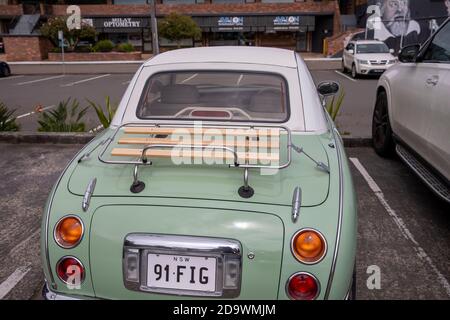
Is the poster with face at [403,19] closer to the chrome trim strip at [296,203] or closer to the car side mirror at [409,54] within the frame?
the car side mirror at [409,54]

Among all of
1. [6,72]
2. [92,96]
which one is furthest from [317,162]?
[6,72]

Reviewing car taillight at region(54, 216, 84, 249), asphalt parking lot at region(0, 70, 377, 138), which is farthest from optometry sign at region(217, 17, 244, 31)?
car taillight at region(54, 216, 84, 249)

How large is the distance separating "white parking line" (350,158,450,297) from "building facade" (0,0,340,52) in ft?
104

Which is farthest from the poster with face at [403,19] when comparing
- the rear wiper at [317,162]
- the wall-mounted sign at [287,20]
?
the rear wiper at [317,162]

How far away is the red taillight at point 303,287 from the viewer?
1.90m

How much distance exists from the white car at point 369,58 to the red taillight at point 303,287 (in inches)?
618

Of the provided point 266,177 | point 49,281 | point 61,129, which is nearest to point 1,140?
point 61,129

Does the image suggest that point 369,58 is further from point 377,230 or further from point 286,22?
point 286,22

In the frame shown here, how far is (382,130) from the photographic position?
5.57m

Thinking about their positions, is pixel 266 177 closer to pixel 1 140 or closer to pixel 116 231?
pixel 116 231

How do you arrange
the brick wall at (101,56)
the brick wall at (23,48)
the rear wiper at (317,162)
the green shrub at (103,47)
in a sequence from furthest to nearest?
the brick wall at (23,48)
the green shrub at (103,47)
the brick wall at (101,56)
the rear wiper at (317,162)

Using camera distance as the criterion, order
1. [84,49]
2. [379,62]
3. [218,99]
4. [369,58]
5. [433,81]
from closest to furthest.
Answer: [218,99] → [433,81] → [379,62] → [369,58] → [84,49]

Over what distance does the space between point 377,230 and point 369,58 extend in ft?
46.9

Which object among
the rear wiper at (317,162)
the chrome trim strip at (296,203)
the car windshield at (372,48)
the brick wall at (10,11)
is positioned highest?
the brick wall at (10,11)
